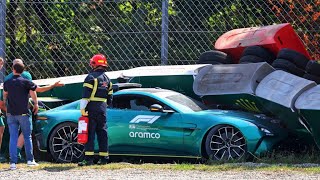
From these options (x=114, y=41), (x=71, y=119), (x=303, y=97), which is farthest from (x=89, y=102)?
(x=114, y=41)

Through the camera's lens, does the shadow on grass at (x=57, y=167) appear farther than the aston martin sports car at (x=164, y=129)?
No

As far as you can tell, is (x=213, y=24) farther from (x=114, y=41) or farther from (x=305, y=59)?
(x=305, y=59)

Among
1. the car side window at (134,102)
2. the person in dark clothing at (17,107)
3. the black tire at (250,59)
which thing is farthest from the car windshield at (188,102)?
the person in dark clothing at (17,107)

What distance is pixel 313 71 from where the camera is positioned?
16.2 m

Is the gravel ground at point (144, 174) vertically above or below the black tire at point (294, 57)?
below

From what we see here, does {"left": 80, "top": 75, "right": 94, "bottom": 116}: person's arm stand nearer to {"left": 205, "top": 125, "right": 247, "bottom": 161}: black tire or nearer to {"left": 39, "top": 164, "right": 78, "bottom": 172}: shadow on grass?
{"left": 39, "top": 164, "right": 78, "bottom": 172}: shadow on grass

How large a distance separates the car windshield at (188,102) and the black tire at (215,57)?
173 centimetres

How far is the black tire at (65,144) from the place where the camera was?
15734 millimetres

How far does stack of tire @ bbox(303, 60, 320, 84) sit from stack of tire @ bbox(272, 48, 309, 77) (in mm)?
430

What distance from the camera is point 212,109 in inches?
626

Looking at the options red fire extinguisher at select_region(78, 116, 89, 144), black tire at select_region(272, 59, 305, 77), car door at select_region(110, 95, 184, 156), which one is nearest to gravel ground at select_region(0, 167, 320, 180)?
red fire extinguisher at select_region(78, 116, 89, 144)

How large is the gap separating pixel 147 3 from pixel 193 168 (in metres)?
6.73

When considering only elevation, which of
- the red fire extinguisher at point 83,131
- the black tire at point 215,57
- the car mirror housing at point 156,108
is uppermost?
the black tire at point 215,57

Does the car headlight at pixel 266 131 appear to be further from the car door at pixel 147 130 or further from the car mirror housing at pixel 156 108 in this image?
the car mirror housing at pixel 156 108
